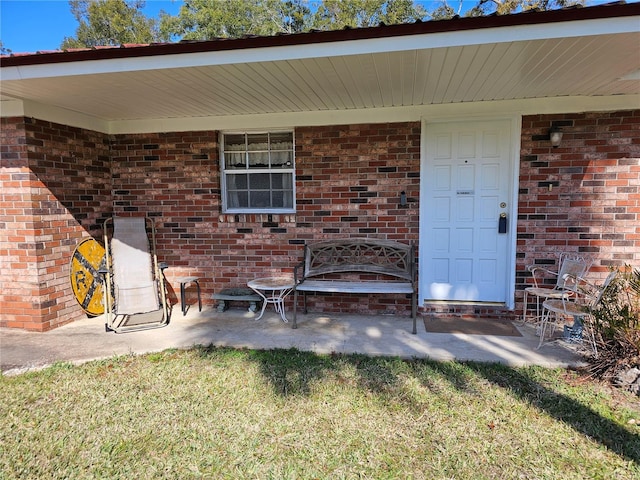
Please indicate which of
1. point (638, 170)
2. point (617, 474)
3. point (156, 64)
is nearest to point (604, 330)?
point (617, 474)

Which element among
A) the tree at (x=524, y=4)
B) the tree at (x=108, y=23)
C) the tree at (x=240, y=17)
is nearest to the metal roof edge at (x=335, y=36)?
the tree at (x=524, y=4)

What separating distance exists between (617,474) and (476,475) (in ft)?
2.63

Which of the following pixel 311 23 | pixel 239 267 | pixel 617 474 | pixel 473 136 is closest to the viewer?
pixel 617 474

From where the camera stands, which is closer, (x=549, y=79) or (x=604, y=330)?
(x=604, y=330)

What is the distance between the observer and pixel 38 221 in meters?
4.38

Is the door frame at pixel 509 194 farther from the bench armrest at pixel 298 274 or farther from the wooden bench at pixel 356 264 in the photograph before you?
the bench armrest at pixel 298 274

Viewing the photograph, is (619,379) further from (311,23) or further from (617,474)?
(311,23)

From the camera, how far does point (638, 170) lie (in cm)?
441

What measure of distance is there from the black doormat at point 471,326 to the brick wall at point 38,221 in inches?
176

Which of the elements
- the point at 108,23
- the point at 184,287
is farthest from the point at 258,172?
the point at 108,23

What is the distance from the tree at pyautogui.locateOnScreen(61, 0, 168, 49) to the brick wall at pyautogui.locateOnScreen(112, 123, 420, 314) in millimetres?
19704

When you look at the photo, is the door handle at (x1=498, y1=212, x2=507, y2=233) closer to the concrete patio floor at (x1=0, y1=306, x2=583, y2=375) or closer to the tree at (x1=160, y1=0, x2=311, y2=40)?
the concrete patio floor at (x1=0, y1=306, x2=583, y2=375)

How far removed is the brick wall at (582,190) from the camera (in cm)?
443

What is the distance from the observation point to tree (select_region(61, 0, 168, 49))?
2077 centimetres
